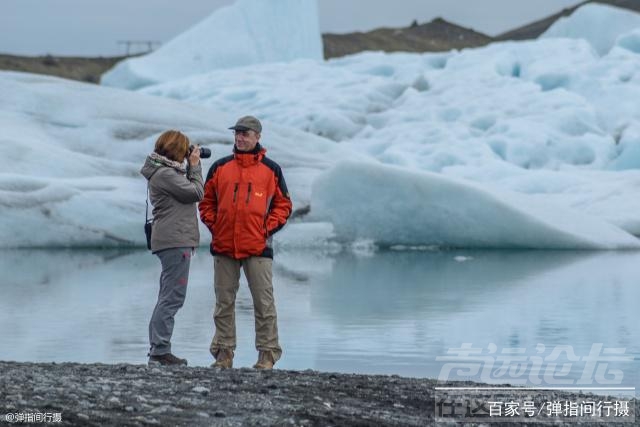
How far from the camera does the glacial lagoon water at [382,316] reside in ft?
21.3

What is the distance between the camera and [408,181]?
16594 millimetres

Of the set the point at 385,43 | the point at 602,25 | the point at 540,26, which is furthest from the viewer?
the point at 540,26

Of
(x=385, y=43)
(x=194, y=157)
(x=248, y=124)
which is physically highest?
(x=385, y=43)

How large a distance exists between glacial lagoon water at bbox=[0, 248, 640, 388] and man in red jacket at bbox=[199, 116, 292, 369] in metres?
0.91

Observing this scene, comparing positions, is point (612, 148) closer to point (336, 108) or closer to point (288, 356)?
point (336, 108)

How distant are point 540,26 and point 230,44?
43978mm

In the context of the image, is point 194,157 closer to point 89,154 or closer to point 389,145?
point 89,154

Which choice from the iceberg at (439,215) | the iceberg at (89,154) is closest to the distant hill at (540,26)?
the iceberg at (89,154)

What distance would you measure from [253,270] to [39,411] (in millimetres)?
1674

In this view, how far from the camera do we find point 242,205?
5242 mm

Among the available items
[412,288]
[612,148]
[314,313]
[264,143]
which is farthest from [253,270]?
[612,148]

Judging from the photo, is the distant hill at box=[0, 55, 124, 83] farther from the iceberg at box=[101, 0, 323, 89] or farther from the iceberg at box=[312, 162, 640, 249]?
the iceberg at box=[312, 162, 640, 249]

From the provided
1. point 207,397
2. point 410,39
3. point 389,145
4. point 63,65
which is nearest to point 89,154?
point 389,145

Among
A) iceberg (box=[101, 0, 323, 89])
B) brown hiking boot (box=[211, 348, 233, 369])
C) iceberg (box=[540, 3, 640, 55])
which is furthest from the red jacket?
iceberg (box=[540, 3, 640, 55])
